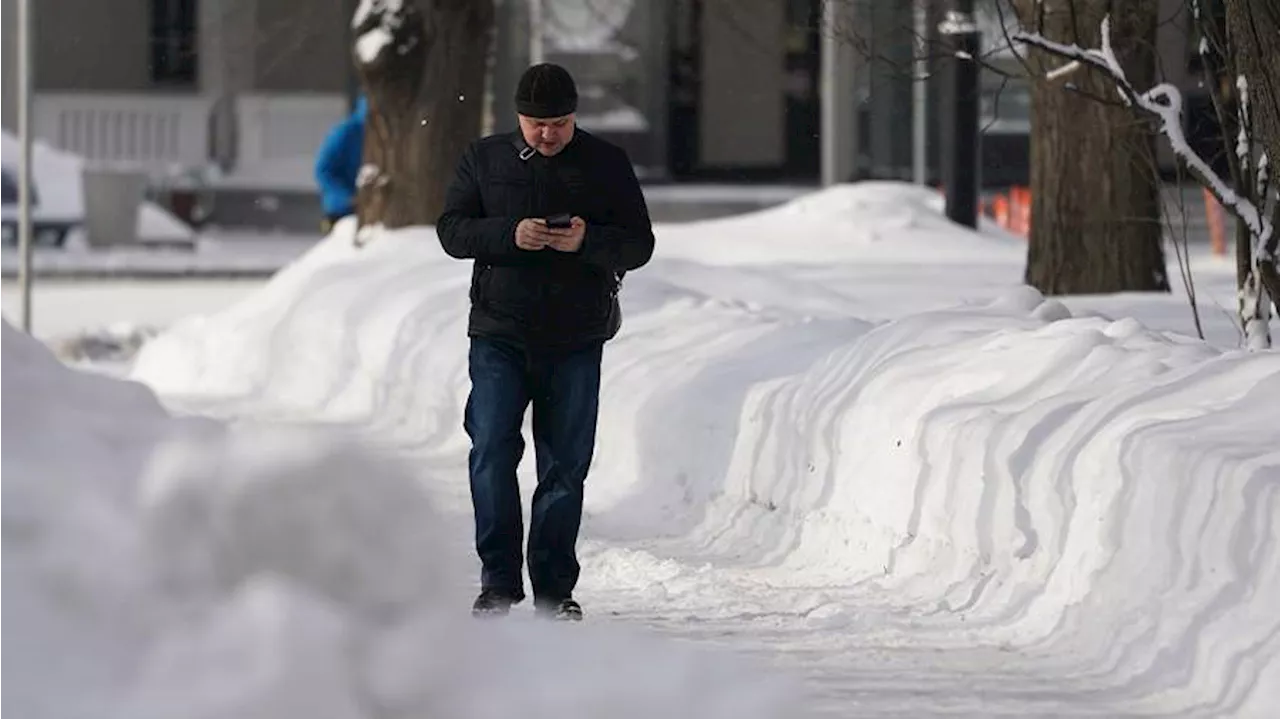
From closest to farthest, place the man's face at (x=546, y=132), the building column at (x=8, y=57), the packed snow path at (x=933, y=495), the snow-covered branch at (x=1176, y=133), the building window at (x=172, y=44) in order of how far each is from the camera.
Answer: the packed snow path at (x=933, y=495), the man's face at (x=546, y=132), the snow-covered branch at (x=1176, y=133), the building column at (x=8, y=57), the building window at (x=172, y=44)

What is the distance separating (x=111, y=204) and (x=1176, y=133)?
88.3 feet

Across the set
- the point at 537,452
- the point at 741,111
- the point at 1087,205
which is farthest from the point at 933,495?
the point at 741,111

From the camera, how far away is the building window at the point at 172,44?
4709cm

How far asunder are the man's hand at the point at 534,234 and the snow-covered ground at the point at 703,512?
96 centimetres

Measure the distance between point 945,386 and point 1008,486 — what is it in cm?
131

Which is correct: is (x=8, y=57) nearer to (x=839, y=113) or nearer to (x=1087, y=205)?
(x=839, y=113)

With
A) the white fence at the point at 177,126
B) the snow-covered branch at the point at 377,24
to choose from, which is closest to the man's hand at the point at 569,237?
the snow-covered branch at the point at 377,24

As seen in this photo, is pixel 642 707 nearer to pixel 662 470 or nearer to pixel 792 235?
pixel 662 470

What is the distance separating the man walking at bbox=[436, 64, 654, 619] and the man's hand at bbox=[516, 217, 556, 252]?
0.5 inches

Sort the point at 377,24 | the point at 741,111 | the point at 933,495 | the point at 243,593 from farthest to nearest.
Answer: the point at 741,111 < the point at 377,24 < the point at 933,495 < the point at 243,593

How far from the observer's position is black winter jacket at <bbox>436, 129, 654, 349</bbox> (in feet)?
29.3

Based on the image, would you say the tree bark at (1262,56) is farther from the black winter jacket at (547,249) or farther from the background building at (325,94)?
the background building at (325,94)

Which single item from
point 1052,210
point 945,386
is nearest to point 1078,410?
point 945,386

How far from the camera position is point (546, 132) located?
355 inches
